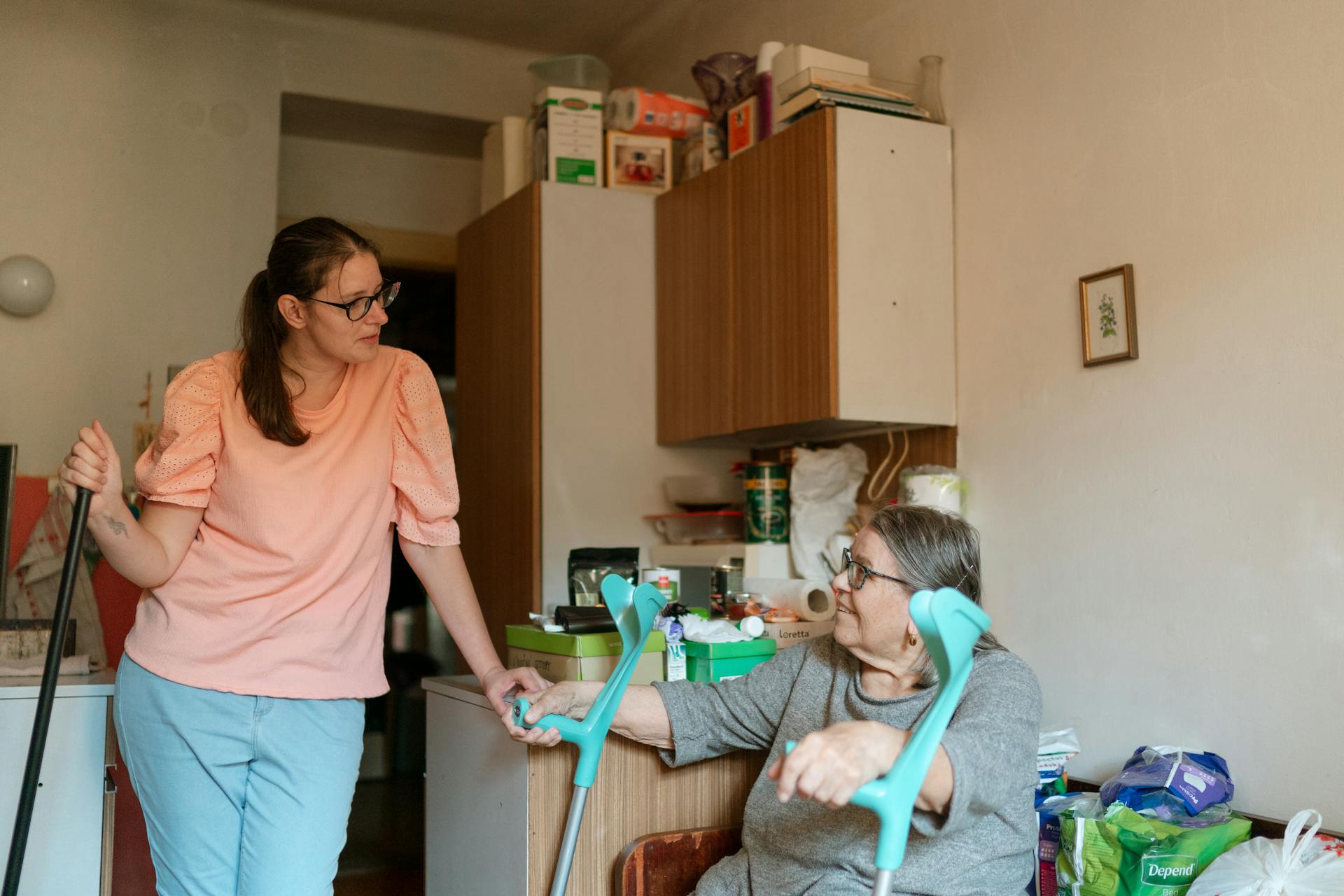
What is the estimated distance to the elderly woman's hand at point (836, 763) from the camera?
1182mm

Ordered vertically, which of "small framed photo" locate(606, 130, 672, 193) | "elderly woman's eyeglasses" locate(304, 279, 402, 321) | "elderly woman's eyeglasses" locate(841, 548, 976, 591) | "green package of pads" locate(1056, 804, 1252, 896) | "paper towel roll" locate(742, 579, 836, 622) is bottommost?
"green package of pads" locate(1056, 804, 1252, 896)

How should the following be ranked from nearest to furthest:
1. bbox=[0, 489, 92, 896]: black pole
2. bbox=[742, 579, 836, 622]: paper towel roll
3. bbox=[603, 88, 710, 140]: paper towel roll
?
bbox=[0, 489, 92, 896]: black pole < bbox=[742, 579, 836, 622]: paper towel roll < bbox=[603, 88, 710, 140]: paper towel roll

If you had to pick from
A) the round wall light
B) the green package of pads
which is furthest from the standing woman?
the round wall light

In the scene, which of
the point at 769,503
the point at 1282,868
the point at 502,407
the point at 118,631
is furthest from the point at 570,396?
the point at 1282,868

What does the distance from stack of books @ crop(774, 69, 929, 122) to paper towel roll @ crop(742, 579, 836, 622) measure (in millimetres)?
1055

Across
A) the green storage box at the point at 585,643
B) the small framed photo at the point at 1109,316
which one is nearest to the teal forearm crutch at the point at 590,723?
the green storage box at the point at 585,643

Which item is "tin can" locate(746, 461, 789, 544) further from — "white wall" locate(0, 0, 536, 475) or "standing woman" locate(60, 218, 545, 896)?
"white wall" locate(0, 0, 536, 475)

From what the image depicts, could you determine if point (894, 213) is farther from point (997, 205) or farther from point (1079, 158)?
point (1079, 158)

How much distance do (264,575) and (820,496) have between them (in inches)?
62.2

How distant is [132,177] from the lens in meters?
3.72

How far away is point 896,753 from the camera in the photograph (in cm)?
125

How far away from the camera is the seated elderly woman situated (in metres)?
1.48

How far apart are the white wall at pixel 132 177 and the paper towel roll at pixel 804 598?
7.05ft

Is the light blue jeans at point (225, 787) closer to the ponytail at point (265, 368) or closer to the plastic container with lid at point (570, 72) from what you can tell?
the ponytail at point (265, 368)
